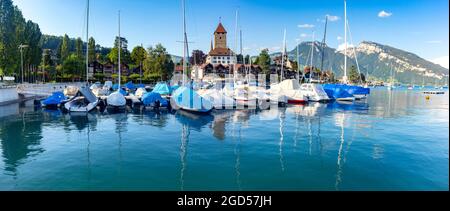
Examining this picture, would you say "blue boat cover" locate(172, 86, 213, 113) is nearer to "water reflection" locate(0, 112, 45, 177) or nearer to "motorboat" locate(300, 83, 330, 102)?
"water reflection" locate(0, 112, 45, 177)

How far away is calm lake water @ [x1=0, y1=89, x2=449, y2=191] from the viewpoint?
13375 mm

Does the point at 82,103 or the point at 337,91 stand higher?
the point at 337,91

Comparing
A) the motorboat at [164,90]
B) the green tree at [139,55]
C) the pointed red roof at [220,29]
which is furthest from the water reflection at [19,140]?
the pointed red roof at [220,29]

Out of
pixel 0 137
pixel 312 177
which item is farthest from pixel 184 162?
pixel 0 137

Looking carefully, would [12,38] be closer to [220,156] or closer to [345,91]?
[220,156]

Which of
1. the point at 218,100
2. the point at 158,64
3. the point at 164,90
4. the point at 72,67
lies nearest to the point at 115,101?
the point at 164,90

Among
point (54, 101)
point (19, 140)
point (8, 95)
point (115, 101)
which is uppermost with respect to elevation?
point (8, 95)

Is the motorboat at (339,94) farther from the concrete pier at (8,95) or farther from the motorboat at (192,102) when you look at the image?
the concrete pier at (8,95)

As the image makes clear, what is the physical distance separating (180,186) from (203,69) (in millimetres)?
128166

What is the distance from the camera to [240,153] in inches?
731

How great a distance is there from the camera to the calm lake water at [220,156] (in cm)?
1338

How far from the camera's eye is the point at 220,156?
1773 cm
